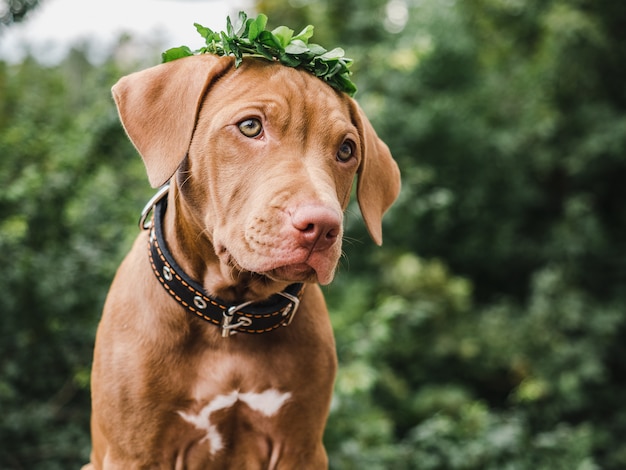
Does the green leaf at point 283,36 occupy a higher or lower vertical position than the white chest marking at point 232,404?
higher

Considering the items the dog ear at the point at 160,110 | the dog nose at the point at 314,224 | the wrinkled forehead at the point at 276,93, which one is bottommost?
the dog nose at the point at 314,224

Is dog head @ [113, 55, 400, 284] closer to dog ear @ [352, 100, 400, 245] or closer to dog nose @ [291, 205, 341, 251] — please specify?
dog nose @ [291, 205, 341, 251]

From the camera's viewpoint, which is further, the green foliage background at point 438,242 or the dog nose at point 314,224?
the green foliage background at point 438,242

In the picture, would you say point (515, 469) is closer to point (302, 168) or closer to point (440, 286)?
point (440, 286)

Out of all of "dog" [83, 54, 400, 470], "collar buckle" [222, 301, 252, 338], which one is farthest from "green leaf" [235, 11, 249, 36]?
"collar buckle" [222, 301, 252, 338]

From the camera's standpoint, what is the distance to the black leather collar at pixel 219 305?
8.27 ft

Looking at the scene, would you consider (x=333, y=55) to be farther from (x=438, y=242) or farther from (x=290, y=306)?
(x=438, y=242)

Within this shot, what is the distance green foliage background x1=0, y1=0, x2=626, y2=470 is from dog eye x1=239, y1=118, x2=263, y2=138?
690 millimetres

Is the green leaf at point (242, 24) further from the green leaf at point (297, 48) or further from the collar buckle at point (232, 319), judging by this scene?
the collar buckle at point (232, 319)

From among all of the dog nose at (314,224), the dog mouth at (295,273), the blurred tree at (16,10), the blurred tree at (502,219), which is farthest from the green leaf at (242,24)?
the blurred tree at (502,219)

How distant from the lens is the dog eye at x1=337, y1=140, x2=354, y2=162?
8.41ft

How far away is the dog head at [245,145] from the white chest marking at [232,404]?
1.56 feet

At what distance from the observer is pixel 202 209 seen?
246 centimetres

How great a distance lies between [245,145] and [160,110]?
1.02ft
